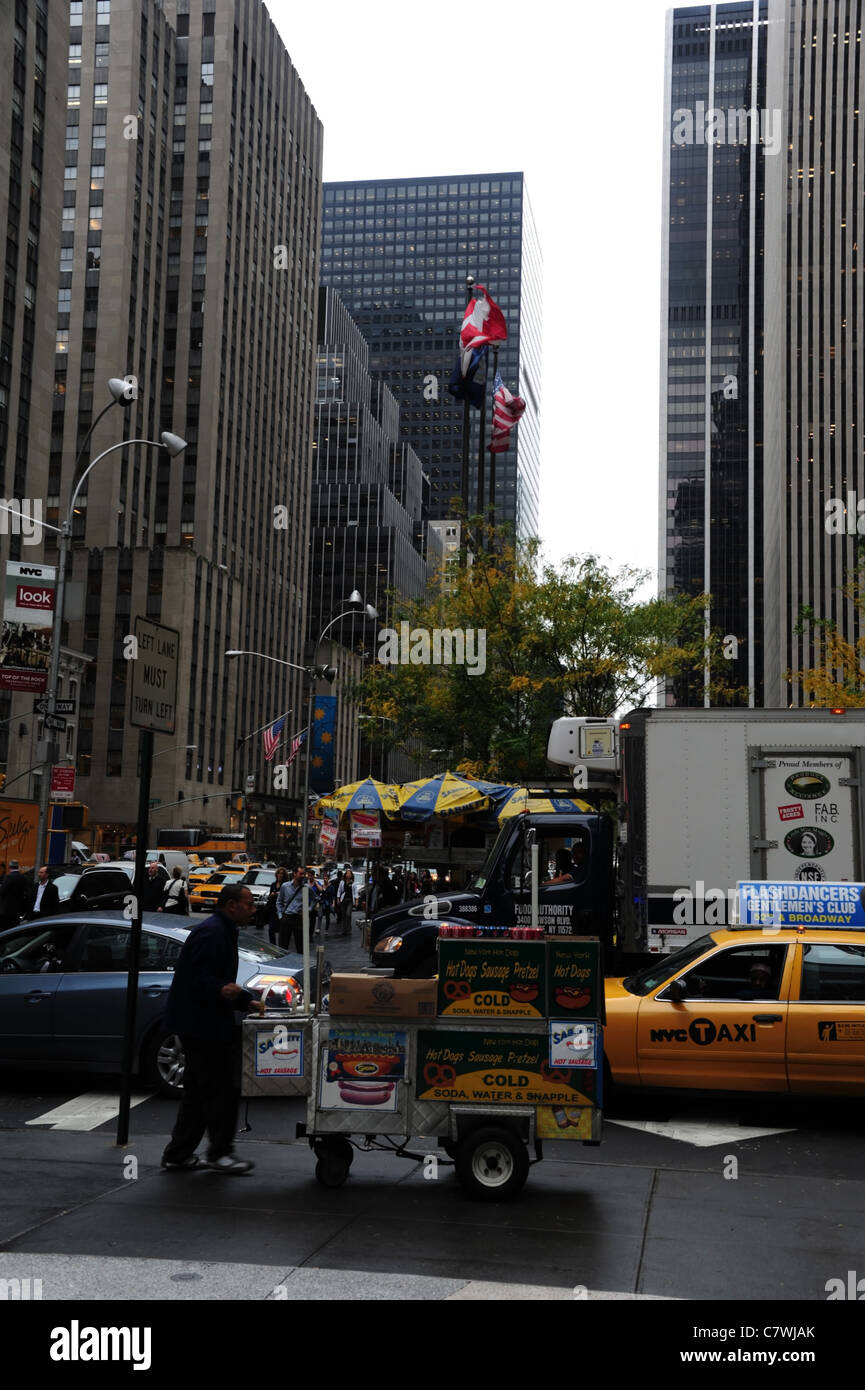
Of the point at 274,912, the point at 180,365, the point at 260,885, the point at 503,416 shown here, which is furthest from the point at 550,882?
the point at 180,365

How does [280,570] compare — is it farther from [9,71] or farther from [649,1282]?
[649,1282]

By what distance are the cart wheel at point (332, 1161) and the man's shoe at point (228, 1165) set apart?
51 centimetres

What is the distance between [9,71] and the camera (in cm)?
5012

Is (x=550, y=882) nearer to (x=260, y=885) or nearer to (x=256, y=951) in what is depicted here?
(x=256, y=951)

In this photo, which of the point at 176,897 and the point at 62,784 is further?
the point at 62,784

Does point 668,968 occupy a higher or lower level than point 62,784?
lower

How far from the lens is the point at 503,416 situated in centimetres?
4550

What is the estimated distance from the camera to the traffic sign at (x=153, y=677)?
822cm

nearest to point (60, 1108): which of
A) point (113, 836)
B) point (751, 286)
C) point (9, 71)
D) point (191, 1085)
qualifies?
point (191, 1085)

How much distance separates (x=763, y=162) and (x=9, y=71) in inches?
4517

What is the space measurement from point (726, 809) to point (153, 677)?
6918 mm

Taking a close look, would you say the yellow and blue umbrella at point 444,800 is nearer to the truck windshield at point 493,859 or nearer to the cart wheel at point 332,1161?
the truck windshield at point 493,859

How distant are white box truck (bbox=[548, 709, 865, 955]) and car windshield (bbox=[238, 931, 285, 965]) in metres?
3.73

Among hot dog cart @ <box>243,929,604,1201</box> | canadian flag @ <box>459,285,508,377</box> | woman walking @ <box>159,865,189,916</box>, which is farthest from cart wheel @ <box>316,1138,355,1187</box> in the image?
canadian flag @ <box>459,285,508,377</box>
